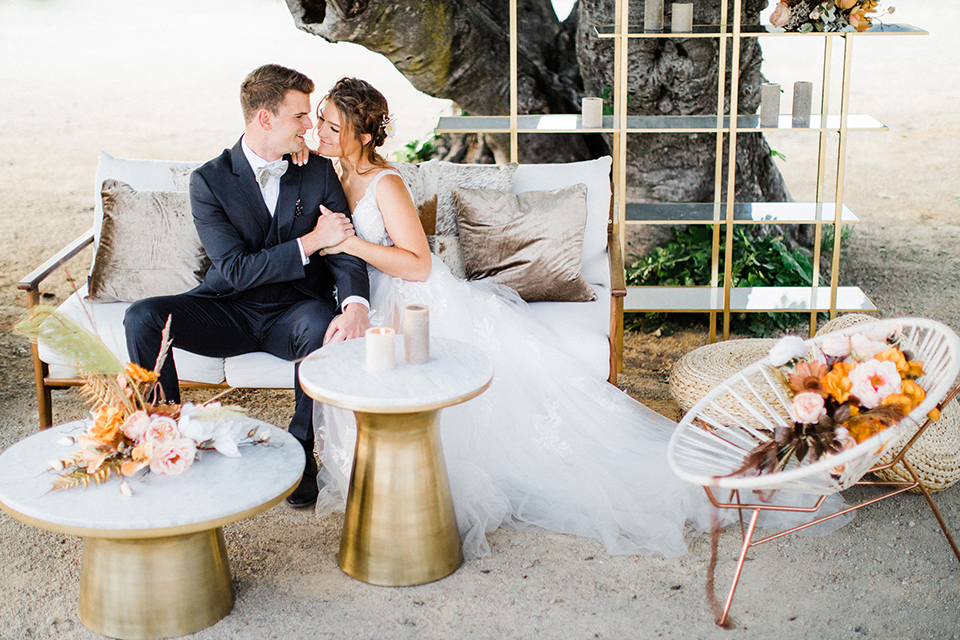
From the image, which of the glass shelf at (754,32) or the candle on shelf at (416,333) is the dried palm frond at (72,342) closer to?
the candle on shelf at (416,333)

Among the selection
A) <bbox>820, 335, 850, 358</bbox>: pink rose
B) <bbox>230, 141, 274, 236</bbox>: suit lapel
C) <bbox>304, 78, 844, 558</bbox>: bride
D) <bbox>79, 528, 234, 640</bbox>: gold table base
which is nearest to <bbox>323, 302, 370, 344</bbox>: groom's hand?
<bbox>304, 78, 844, 558</bbox>: bride

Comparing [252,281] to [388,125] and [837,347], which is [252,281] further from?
[837,347]

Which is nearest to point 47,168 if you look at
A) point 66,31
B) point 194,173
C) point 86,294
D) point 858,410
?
point 66,31

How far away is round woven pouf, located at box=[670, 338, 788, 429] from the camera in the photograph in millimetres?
3197

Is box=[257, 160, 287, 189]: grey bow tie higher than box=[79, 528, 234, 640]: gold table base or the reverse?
higher

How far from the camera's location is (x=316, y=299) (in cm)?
322

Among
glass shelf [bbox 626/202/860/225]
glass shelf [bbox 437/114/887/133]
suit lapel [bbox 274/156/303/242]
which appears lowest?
glass shelf [bbox 626/202/860/225]

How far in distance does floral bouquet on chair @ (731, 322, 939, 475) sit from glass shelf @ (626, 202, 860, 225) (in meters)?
1.69

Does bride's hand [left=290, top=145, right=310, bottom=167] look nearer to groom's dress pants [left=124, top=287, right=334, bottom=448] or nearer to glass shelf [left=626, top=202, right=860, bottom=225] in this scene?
groom's dress pants [left=124, top=287, right=334, bottom=448]

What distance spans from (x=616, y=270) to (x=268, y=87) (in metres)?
1.39

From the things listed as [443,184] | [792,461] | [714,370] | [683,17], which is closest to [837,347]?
[792,461]

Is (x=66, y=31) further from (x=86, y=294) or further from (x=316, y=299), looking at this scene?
(x=316, y=299)

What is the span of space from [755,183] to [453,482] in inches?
122

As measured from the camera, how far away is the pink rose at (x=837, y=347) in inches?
98.1
